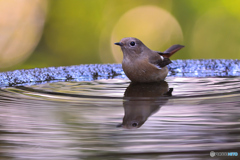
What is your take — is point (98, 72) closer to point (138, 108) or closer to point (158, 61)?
point (158, 61)

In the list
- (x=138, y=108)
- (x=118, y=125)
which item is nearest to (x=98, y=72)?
(x=138, y=108)

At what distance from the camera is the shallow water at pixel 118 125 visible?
0.98 m

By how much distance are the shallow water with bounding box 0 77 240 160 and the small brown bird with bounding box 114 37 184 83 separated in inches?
29.2

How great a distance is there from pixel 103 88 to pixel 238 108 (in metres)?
1.03

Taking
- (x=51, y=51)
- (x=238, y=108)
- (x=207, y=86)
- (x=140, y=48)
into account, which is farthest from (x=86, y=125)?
(x=51, y=51)

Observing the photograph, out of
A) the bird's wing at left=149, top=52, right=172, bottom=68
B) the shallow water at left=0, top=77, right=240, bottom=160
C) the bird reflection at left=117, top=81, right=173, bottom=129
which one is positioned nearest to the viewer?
the shallow water at left=0, top=77, right=240, bottom=160

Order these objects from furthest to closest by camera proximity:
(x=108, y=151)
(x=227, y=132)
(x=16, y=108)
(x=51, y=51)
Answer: (x=51, y=51) < (x=16, y=108) < (x=227, y=132) < (x=108, y=151)

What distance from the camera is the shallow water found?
979 mm

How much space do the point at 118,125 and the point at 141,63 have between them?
173 cm

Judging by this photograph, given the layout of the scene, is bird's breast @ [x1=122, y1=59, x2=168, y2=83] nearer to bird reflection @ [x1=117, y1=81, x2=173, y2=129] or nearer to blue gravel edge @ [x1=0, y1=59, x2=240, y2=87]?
blue gravel edge @ [x1=0, y1=59, x2=240, y2=87]

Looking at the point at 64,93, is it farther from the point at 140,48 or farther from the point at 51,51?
the point at 51,51

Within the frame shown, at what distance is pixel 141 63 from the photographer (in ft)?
9.72

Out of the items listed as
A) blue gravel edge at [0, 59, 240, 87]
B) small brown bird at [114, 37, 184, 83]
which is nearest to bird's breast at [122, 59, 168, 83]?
small brown bird at [114, 37, 184, 83]

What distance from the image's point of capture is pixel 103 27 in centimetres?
695
